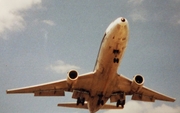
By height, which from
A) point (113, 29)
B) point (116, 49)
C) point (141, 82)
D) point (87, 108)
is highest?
point (113, 29)

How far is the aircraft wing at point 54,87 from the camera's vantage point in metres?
20.3

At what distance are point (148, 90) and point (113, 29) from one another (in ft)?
28.2

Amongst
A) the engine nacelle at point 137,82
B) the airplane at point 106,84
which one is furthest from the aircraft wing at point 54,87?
the engine nacelle at point 137,82

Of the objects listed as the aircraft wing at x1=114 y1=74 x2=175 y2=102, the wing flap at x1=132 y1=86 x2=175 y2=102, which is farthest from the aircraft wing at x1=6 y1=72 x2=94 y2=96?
the wing flap at x1=132 y1=86 x2=175 y2=102

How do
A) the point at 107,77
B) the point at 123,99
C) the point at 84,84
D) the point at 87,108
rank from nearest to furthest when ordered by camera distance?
the point at 107,77 → the point at 84,84 → the point at 123,99 → the point at 87,108

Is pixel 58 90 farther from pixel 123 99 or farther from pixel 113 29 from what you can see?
pixel 113 29

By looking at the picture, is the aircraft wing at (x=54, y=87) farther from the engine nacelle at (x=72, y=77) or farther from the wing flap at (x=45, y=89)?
the engine nacelle at (x=72, y=77)

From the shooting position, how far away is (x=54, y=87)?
2114 cm

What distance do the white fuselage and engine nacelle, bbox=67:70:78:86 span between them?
1651 mm

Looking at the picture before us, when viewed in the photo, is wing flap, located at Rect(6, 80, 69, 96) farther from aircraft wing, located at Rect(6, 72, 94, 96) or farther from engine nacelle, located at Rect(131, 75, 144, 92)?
engine nacelle, located at Rect(131, 75, 144, 92)

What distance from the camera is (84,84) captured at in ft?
68.2

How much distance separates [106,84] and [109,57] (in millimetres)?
2889

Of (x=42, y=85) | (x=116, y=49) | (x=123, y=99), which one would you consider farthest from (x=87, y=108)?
(x=116, y=49)

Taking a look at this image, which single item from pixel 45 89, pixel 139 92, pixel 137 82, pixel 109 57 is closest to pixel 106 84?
pixel 137 82
